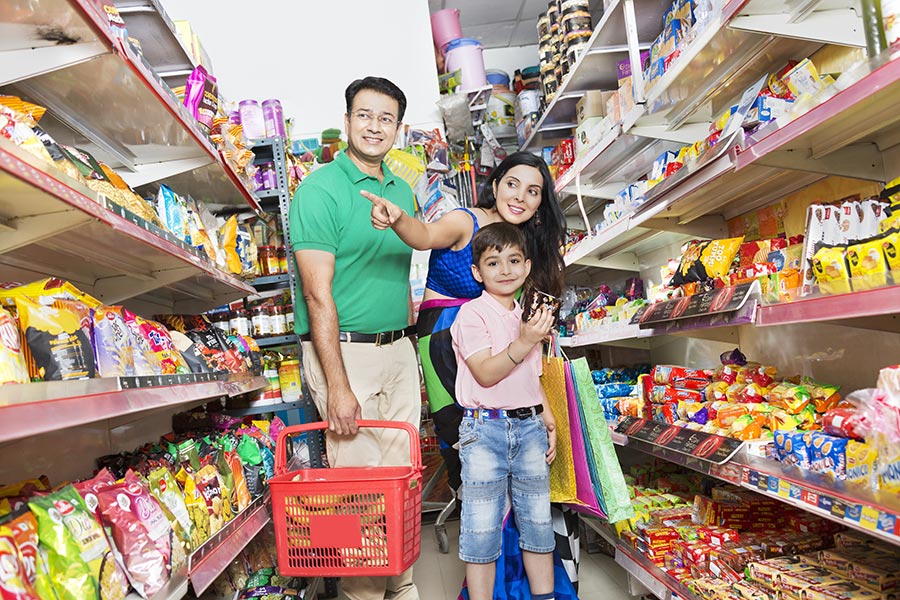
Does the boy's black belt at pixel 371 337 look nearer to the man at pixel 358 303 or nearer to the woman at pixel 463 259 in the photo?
the man at pixel 358 303

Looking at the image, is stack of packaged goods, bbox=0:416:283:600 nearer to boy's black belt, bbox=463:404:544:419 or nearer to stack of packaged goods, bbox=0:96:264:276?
stack of packaged goods, bbox=0:96:264:276

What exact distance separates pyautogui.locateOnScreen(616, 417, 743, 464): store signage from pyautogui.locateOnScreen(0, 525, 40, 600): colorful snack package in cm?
174

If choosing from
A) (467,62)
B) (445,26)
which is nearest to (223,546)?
(467,62)

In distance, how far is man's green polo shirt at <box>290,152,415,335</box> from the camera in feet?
8.05

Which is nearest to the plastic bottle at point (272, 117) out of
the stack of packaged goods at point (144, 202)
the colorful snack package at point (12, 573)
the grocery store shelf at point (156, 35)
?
the grocery store shelf at point (156, 35)

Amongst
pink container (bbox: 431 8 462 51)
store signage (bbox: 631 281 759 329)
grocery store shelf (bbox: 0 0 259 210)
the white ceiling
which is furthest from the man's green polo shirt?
the white ceiling

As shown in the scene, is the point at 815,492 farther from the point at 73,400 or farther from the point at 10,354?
the point at 10,354

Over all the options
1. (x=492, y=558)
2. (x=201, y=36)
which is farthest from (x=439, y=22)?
(x=492, y=558)

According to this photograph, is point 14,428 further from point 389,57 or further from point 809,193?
point 389,57

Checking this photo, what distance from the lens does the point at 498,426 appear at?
2.28 meters

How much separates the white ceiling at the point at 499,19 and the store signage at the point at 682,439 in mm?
4260

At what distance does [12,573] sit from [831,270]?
5.90 feet

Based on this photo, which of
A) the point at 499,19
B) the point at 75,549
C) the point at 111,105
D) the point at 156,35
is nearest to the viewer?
the point at 75,549

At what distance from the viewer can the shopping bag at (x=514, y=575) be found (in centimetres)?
249
